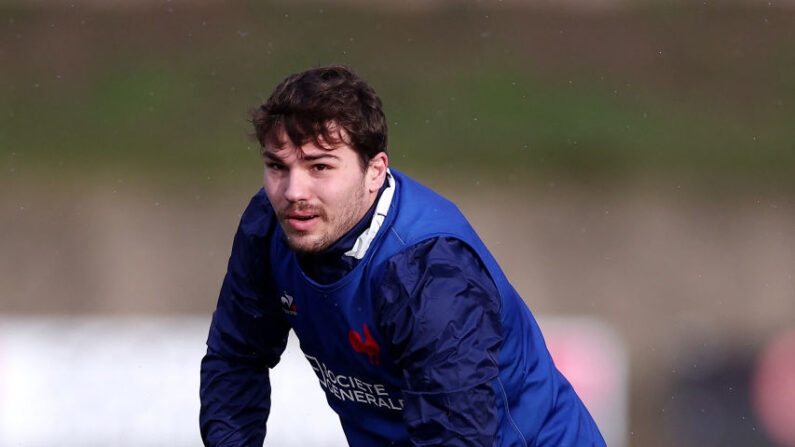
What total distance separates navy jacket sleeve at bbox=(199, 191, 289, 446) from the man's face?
388 mm

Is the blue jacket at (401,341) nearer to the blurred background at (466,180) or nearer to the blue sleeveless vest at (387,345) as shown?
the blue sleeveless vest at (387,345)

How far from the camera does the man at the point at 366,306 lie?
132 inches

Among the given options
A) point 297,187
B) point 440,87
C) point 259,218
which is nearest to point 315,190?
point 297,187

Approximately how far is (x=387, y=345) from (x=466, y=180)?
45.3 feet

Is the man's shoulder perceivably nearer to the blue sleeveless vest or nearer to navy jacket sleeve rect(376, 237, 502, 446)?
the blue sleeveless vest

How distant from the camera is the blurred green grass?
1808 cm

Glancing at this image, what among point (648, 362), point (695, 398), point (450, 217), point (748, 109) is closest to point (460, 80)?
point (748, 109)

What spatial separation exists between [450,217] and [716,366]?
898cm

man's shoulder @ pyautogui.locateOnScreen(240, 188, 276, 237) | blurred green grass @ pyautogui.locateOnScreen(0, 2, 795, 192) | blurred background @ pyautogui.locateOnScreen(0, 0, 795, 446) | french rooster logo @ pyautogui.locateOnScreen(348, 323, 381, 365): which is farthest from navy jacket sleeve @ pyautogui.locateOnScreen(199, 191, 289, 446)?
blurred green grass @ pyautogui.locateOnScreen(0, 2, 795, 192)

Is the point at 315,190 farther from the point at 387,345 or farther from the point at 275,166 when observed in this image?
the point at 387,345

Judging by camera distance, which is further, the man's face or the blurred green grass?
the blurred green grass

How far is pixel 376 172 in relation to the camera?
12.2 feet

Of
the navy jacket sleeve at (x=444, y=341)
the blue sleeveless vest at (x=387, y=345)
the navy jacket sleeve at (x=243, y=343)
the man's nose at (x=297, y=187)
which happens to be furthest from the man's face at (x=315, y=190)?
the navy jacket sleeve at (x=243, y=343)

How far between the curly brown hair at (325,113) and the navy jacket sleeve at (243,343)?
497 millimetres
